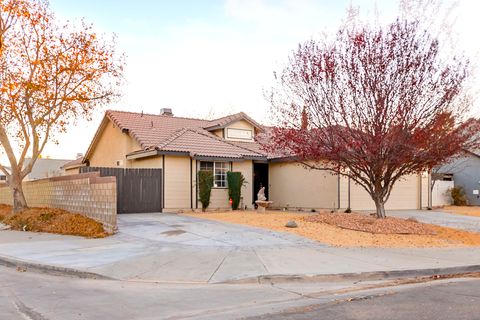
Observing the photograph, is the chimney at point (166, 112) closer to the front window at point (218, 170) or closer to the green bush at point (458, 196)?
the front window at point (218, 170)

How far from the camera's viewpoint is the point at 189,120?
2911 cm

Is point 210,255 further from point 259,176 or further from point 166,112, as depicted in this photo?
point 166,112

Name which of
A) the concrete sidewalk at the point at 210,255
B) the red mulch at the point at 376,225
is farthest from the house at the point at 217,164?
the concrete sidewalk at the point at 210,255

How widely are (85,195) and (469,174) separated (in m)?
27.0

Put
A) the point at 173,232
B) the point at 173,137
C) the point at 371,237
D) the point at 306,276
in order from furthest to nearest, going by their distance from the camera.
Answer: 1. the point at 173,137
2. the point at 173,232
3. the point at 371,237
4. the point at 306,276

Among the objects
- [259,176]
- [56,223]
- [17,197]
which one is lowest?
[56,223]

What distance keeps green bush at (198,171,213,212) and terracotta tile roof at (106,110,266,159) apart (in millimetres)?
942

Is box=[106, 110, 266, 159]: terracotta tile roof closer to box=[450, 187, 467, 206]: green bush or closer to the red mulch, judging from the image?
the red mulch

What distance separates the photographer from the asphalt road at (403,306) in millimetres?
6070

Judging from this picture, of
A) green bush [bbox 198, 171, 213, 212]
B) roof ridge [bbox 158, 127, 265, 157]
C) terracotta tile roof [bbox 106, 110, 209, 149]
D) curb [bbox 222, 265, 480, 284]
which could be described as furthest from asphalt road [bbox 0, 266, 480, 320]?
roof ridge [bbox 158, 127, 265, 157]

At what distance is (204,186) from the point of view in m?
22.0

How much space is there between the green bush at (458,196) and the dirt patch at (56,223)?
2436 centimetres

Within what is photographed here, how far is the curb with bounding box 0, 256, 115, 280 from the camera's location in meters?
8.95

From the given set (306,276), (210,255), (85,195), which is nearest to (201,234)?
(210,255)
